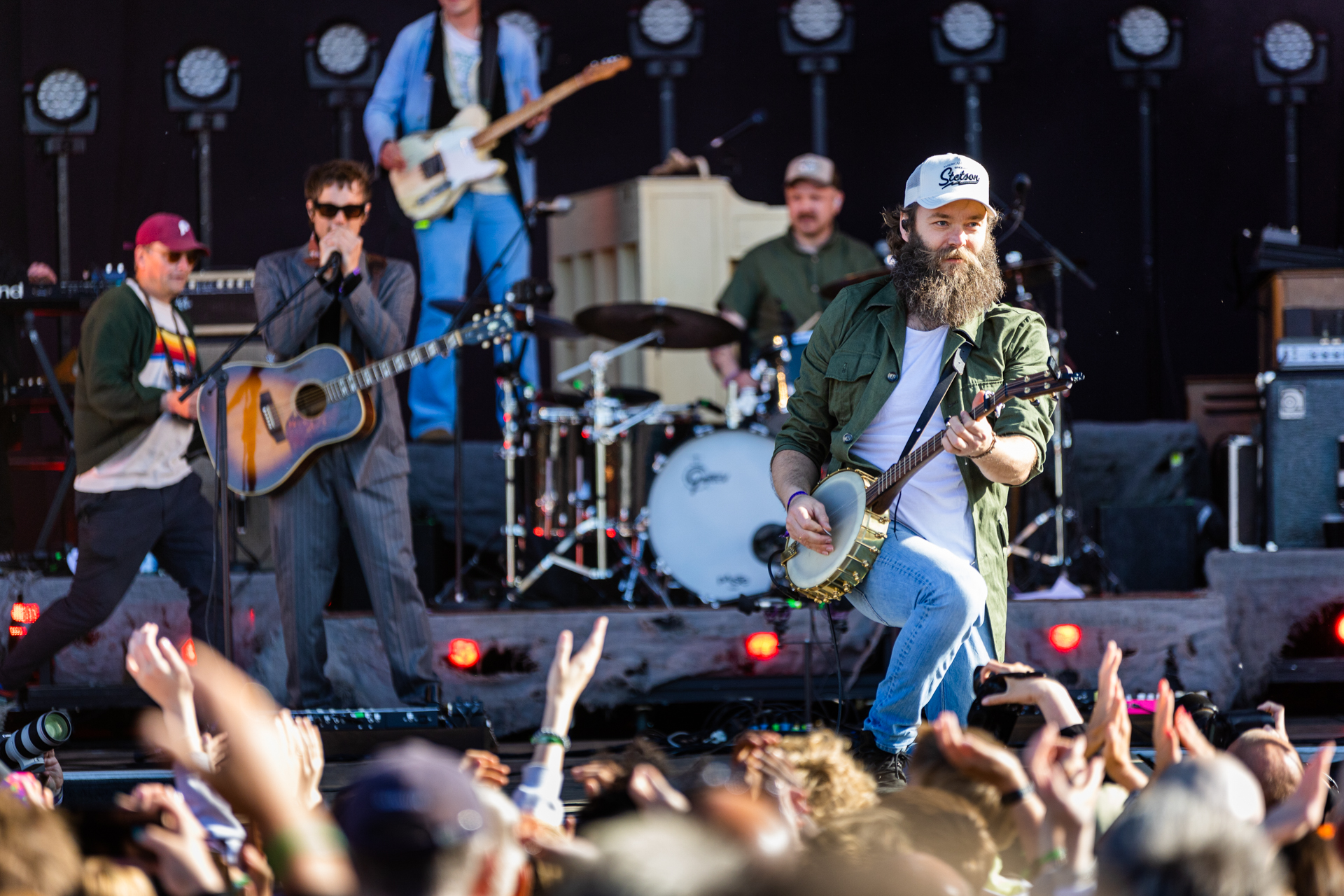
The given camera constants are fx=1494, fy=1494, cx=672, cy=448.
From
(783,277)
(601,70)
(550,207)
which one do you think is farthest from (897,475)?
(601,70)

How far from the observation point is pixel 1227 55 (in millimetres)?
9391

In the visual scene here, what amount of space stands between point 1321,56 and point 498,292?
5.17 metres

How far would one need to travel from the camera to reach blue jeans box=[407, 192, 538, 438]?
821 cm

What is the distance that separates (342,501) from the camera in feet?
19.3

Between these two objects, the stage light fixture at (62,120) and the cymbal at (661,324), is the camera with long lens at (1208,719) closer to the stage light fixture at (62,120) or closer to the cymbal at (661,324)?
the cymbal at (661,324)

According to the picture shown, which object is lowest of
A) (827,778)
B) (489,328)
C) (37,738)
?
(37,738)

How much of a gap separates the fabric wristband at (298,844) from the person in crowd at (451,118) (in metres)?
6.19

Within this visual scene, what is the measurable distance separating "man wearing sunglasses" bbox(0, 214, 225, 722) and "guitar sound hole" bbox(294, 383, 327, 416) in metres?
Answer: 0.47

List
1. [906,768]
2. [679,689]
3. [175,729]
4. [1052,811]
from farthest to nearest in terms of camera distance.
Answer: [679,689] → [906,768] → [175,729] → [1052,811]

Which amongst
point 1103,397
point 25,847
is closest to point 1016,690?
point 25,847

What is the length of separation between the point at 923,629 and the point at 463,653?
112 inches

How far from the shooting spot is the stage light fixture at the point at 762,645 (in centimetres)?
633

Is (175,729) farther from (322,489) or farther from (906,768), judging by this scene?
(322,489)

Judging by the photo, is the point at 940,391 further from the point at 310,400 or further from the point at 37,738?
the point at 37,738
